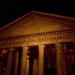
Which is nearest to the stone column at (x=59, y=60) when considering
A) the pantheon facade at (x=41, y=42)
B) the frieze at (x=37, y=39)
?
the pantheon facade at (x=41, y=42)

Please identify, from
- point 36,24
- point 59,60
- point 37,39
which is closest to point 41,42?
point 37,39

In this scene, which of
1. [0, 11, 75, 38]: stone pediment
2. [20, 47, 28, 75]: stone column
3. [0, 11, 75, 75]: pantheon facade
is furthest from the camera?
[20, 47, 28, 75]: stone column

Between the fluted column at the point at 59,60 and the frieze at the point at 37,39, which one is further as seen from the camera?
the frieze at the point at 37,39

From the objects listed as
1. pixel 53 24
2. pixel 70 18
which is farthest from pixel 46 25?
pixel 70 18

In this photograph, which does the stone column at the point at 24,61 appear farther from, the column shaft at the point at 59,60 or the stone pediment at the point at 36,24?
the column shaft at the point at 59,60

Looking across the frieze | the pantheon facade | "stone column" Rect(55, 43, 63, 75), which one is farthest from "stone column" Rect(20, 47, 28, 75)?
"stone column" Rect(55, 43, 63, 75)

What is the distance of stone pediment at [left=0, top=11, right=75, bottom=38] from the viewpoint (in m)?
13.1

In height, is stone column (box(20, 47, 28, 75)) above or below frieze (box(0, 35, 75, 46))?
below

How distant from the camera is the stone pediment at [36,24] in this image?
13148 mm

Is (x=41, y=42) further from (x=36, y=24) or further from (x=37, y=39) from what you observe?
(x=36, y=24)

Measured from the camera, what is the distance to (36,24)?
14484mm

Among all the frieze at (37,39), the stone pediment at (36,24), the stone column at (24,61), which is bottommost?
the stone column at (24,61)

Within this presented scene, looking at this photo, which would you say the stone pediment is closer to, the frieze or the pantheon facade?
the pantheon facade

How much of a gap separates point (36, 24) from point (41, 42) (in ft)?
6.67
